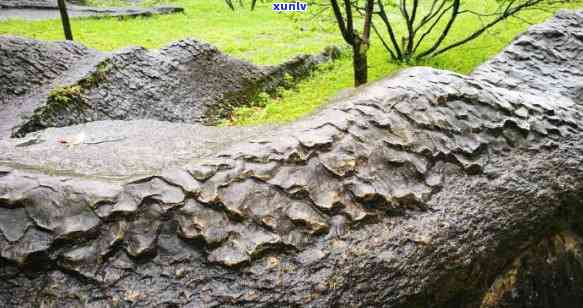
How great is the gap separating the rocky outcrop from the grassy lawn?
1.12ft

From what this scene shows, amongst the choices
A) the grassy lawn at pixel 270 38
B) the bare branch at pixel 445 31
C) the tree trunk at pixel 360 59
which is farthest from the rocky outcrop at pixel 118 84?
the bare branch at pixel 445 31

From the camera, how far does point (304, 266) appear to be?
139 cm

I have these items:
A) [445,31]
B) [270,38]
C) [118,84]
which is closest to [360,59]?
[445,31]

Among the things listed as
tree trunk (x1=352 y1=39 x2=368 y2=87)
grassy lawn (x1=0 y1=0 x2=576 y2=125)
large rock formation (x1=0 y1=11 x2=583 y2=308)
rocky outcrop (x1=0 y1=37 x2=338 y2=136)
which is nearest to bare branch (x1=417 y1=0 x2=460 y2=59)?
grassy lawn (x1=0 y1=0 x2=576 y2=125)

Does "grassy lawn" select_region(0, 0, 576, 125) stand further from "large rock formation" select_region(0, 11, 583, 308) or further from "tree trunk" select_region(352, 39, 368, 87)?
"large rock formation" select_region(0, 11, 583, 308)

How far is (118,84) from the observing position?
3578 millimetres

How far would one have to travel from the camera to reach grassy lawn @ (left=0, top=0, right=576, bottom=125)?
14.5 feet

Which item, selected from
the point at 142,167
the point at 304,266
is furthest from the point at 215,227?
the point at 142,167

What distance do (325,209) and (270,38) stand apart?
6.12 m

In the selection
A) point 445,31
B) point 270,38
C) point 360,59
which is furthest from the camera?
point 270,38

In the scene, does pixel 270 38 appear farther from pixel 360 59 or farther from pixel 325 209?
pixel 325 209

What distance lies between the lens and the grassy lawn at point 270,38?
4.43m

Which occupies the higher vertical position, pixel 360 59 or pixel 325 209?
pixel 360 59

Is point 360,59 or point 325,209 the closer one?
point 325,209
